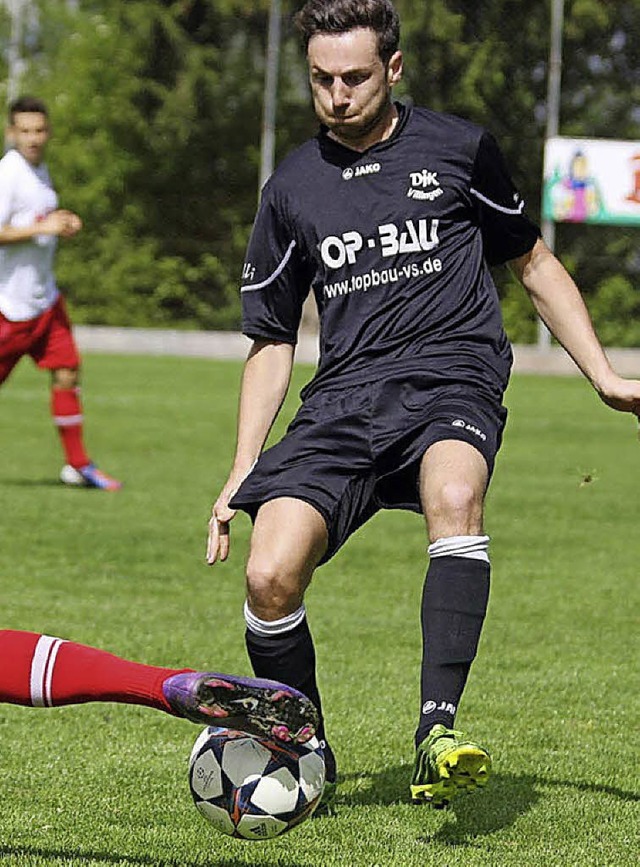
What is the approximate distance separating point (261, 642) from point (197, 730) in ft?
4.02

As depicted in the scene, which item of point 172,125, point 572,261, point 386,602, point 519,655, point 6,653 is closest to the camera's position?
point 6,653

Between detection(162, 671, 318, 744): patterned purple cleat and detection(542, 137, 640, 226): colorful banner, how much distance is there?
110 feet

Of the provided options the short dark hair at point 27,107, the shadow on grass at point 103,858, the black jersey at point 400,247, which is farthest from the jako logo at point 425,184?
the short dark hair at point 27,107

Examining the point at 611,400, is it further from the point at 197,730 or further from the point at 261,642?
the point at 197,730

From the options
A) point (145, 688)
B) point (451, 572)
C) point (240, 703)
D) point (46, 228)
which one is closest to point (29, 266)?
point (46, 228)

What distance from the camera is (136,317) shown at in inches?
1753

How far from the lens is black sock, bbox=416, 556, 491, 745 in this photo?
4074 mm

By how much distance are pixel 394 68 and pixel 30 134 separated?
22.9 feet

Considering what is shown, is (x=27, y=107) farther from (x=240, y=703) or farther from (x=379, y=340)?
(x=240, y=703)

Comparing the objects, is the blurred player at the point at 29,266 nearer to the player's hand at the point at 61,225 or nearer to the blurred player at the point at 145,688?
the player's hand at the point at 61,225

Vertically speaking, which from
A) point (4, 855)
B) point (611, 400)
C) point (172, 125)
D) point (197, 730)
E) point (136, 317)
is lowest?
point (136, 317)

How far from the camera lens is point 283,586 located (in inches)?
164

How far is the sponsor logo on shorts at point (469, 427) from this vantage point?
426cm

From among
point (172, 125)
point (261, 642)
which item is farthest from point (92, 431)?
point (172, 125)
